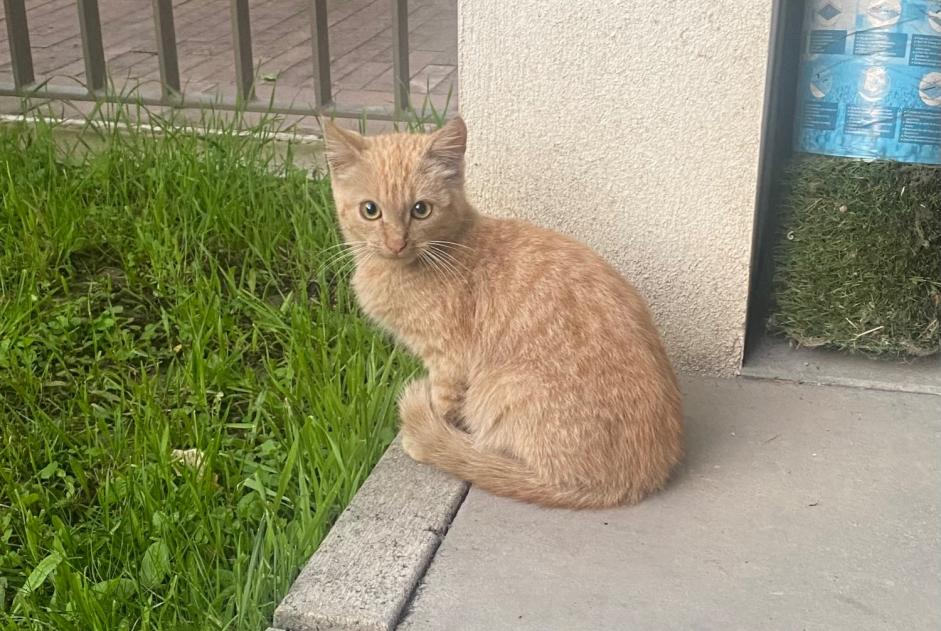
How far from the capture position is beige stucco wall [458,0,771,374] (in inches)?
116

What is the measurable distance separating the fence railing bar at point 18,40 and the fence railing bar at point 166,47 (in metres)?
0.65

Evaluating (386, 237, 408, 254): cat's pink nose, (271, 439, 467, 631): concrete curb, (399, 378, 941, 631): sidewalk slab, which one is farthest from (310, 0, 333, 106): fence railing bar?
(399, 378, 941, 631): sidewalk slab

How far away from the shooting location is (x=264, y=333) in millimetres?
3467

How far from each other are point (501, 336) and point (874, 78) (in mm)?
1337

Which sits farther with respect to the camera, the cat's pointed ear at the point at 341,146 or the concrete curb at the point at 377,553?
the cat's pointed ear at the point at 341,146

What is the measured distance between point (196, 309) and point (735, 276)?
170cm

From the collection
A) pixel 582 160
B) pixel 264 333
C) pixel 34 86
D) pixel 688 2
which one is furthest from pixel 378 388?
pixel 34 86

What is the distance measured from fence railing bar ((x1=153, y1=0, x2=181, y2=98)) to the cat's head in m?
2.05

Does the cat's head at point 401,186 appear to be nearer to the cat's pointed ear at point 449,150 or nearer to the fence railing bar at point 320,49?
the cat's pointed ear at point 449,150

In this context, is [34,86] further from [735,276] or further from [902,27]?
[902,27]

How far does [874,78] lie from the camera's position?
3.02 m

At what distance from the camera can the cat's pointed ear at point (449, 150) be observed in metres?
2.74

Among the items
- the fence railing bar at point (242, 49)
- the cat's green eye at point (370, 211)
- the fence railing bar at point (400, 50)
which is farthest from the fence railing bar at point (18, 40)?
the cat's green eye at point (370, 211)

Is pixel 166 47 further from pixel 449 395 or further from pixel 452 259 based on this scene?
pixel 449 395
